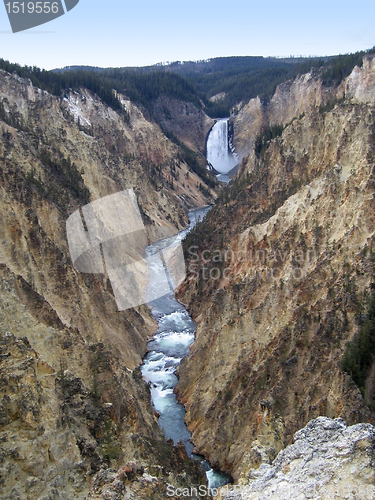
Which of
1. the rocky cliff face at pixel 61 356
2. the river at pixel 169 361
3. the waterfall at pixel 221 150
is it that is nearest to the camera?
the rocky cliff face at pixel 61 356

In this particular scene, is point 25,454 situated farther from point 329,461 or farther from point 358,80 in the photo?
point 358,80

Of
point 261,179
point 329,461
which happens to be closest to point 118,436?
point 329,461

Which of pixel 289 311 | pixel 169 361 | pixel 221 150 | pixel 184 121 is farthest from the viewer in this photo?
pixel 184 121

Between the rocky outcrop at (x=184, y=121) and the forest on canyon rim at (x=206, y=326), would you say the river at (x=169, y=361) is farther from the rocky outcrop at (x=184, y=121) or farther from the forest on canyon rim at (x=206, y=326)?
the rocky outcrop at (x=184, y=121)

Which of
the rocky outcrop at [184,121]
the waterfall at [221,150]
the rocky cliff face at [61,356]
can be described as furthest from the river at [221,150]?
the rocky cliff face at [61,356]

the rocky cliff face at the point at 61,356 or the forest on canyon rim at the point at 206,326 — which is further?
the forest on canyon rim at the point at 206,326

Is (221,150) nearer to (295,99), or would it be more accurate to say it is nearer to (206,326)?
(295,99)

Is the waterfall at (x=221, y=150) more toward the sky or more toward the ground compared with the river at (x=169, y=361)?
more toward the sky

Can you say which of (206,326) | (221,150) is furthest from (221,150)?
(206,326)
